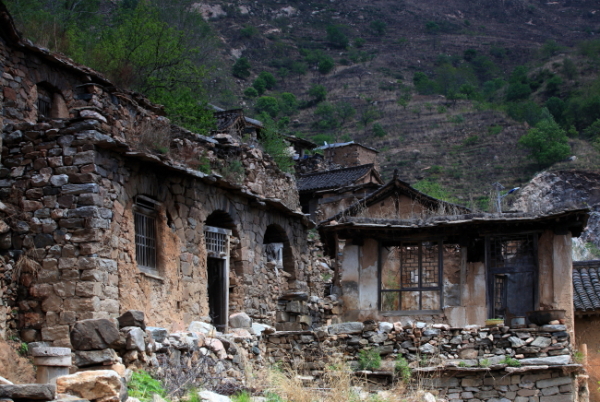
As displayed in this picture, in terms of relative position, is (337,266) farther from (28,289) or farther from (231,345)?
(28,289)

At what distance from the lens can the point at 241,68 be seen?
71750mm

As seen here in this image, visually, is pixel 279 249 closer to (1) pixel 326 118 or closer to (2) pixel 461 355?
(2) pixel 461 355

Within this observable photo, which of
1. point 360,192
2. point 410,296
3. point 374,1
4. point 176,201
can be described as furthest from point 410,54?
point 176,201

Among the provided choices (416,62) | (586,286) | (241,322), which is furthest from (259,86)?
(241,322)

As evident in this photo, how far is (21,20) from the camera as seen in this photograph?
18781mm

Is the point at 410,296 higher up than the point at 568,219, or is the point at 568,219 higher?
the point at 568,219

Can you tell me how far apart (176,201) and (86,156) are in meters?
2.67

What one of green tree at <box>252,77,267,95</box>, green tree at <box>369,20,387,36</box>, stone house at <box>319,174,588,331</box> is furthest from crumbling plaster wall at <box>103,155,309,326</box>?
green tree at <box>369,20,387,36</box>

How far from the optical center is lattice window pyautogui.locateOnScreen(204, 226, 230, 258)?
16.2 metres

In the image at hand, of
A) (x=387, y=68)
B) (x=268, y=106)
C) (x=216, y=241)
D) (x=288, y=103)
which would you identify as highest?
(x=387, y=68)

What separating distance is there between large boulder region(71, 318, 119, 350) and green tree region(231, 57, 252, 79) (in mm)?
63124

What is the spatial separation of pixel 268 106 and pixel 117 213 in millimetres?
50156

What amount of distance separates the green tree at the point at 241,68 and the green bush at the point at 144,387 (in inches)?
2481

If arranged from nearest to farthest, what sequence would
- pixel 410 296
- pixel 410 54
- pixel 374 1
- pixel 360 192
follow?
1. pixel 410 296
2. pixel 360 192
3. pixel 410 54
4. pixel 374 1
